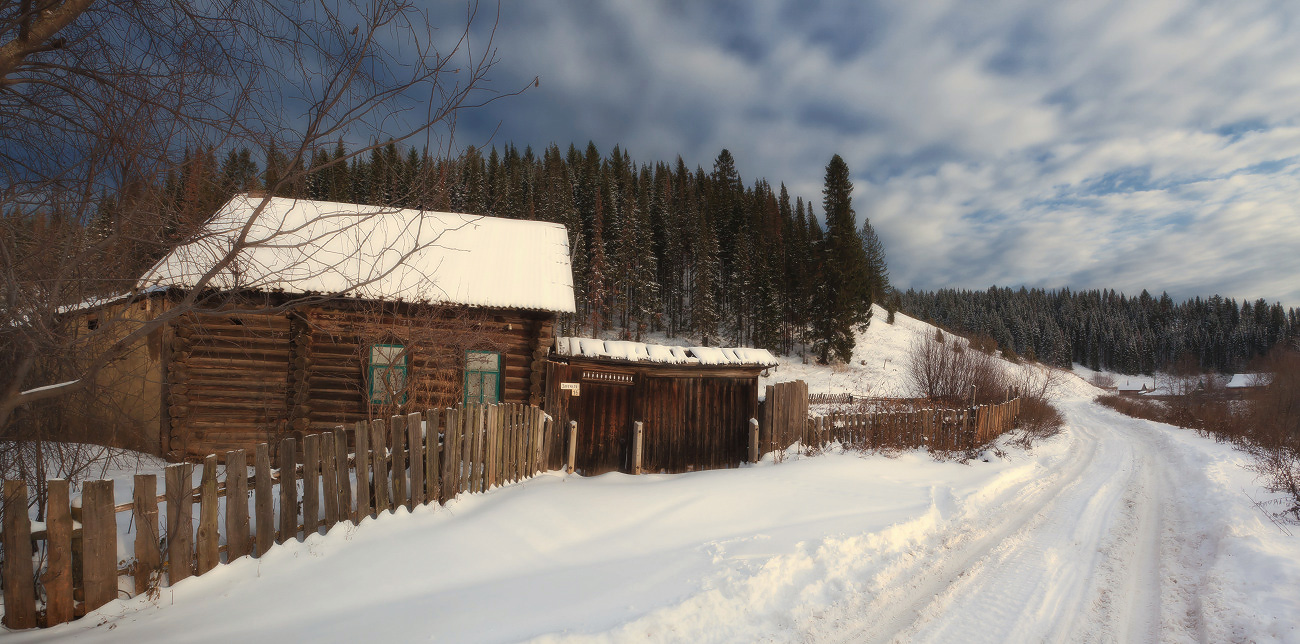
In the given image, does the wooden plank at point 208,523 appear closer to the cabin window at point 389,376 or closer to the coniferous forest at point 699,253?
the cabin window at point 389,376

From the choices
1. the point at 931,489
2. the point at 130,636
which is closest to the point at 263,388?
the point at 130,636

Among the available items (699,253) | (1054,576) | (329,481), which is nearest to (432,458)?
(329,481)

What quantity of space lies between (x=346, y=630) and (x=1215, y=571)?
833cm

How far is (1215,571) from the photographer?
534 cm

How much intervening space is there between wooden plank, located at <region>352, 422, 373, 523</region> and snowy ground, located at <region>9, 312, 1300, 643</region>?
0.53 ft

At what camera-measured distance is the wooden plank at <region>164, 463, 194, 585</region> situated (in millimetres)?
3951

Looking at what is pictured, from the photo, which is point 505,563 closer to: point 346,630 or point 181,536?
point 346,630

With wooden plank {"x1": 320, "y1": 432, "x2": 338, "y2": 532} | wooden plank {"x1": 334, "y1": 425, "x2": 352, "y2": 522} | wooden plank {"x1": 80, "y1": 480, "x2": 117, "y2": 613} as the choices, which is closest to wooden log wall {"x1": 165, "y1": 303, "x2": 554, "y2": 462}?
wooden plank {"x1": 334, "y1": 425, "x2": 352, "y2": 522}

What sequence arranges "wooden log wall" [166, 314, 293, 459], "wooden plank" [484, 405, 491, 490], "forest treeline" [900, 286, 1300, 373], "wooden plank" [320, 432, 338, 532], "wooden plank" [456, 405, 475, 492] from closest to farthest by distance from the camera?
1. "wooden plank" [320, 432, 338, 532]
2. "wooden plank" [456, 405, 475, 492]
3. "wooden plank" [484, 405, 491, 490]
4. "wooden log wall" [166, 314, 293, 459]
5. "forest treeline" [900, 286, 1300, 373]

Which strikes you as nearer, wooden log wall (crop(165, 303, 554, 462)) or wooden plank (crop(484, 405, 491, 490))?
wooden plank (crop(484, 405, 491, 490))

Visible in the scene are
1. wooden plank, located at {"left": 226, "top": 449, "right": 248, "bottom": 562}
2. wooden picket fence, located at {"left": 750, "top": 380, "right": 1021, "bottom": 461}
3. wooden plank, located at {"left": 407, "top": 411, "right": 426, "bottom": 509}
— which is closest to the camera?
wooden plank, located at {"left": 226, "top": 449, "right": 248, "bottom": 562}

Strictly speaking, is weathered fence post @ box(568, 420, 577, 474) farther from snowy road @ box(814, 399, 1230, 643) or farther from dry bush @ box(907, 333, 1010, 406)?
dry bush @ box(907, 333, 1010, 406)

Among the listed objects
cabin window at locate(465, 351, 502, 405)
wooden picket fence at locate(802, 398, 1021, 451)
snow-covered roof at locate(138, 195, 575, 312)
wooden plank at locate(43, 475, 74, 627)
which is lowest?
wooden picket fence at locate(802, 398, 1021, 451)

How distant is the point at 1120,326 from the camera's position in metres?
114
